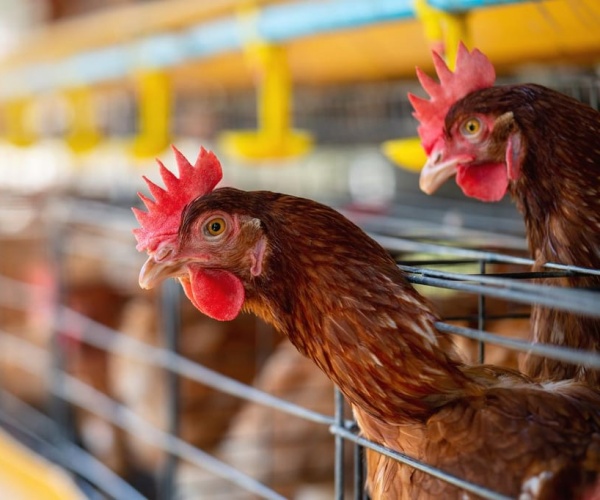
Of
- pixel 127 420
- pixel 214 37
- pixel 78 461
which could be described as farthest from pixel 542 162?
pixel 78 461

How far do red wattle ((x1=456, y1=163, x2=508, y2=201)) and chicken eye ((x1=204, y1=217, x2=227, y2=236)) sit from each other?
30cm

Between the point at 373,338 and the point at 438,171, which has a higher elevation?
the point at 438,171

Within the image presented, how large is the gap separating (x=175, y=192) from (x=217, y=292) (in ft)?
0.39

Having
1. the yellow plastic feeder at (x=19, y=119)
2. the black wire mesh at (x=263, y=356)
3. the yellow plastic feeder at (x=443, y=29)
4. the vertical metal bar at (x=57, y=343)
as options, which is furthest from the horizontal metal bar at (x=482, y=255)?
the yellow plastic feeder at (x=19, y=119)

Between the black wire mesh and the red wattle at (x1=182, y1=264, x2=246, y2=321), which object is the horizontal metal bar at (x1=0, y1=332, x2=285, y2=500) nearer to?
the black wire mesh

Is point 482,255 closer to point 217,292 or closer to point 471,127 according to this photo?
point 471,127

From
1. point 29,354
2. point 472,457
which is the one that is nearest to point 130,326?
point 29,354

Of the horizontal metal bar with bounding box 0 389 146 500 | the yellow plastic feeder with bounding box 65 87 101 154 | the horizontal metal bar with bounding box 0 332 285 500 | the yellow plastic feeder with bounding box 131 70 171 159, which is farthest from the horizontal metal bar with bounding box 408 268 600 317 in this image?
the yellow plastic feeder with bounding box 65 87 101 154

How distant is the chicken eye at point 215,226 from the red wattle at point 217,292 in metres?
0.04

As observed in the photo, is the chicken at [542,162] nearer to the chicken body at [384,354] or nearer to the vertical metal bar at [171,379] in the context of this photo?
the chicken body at [384,354]

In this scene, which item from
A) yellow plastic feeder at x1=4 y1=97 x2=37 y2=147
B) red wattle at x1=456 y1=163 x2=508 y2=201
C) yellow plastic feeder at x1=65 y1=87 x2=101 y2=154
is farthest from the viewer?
yellow plastic feeder at x1=4 y1=97 x2=37 y2=147

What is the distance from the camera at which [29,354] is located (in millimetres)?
2596

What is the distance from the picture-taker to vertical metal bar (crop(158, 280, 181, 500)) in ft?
4.79

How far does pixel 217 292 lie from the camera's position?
0.82 metres
